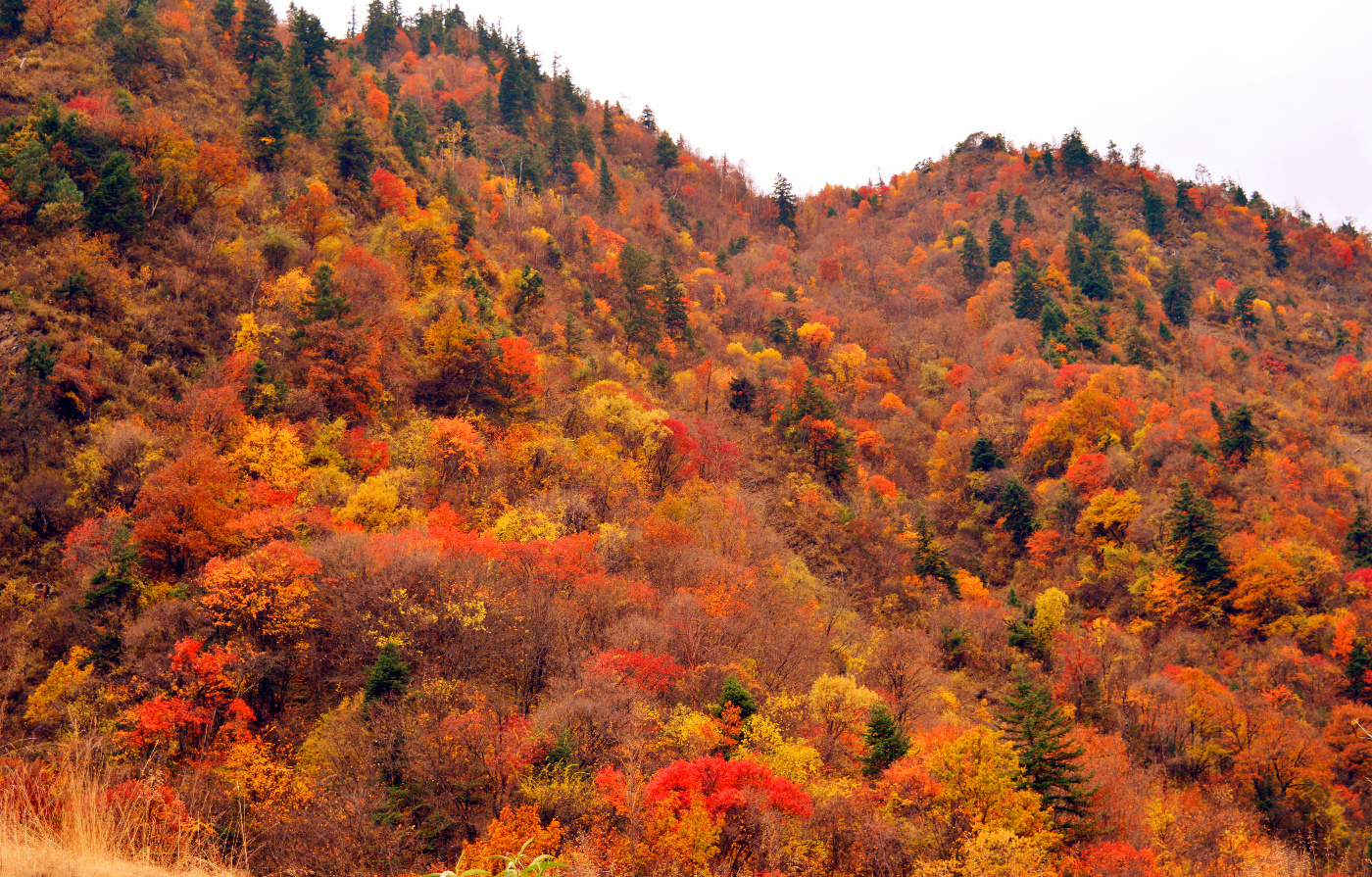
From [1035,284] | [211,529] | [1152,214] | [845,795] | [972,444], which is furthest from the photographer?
[1152,214]

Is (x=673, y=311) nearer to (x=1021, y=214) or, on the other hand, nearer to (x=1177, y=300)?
(x=1177, y=300)

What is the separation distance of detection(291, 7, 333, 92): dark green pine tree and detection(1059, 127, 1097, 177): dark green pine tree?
121 m

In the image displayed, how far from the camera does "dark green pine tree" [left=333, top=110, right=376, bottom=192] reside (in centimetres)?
6328

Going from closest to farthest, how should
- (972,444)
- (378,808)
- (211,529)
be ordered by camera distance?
(378,808), (211,529), (972,444)

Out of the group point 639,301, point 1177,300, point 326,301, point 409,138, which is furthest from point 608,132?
point 1177,300

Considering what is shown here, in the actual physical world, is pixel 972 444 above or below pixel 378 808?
above

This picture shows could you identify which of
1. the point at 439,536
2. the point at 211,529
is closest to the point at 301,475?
the point at 211,529

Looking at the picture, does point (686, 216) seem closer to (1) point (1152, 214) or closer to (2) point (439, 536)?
(1) point (1152, 214)

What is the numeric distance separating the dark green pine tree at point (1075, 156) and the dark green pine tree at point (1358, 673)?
107m

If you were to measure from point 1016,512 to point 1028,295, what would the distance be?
4142 centimetres

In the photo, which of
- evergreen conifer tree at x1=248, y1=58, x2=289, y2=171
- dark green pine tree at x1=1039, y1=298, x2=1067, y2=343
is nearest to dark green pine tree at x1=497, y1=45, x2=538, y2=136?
evergreen conifer tree at x1=248, y1=58, x2=289, y2=171

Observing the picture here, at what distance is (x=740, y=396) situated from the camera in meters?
70.1

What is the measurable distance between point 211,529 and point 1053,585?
6091 cm

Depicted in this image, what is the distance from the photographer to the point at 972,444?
7569cm
